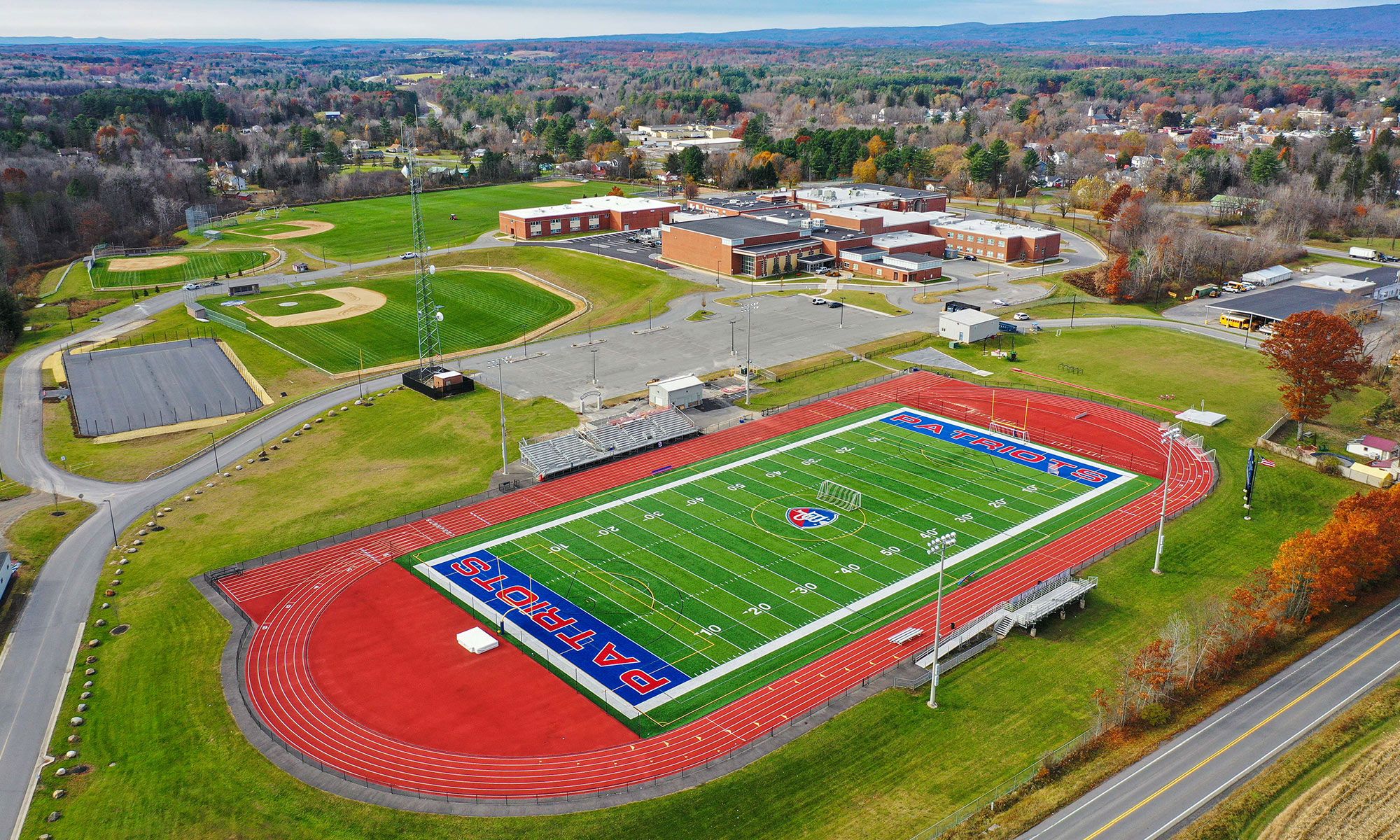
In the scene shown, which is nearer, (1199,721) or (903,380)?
(1199,721)

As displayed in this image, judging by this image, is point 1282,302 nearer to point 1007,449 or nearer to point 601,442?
point 1007,449

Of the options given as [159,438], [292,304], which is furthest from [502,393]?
[292,304]

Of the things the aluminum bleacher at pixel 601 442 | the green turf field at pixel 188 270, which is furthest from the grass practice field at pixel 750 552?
the green turf field at pixel 188 270

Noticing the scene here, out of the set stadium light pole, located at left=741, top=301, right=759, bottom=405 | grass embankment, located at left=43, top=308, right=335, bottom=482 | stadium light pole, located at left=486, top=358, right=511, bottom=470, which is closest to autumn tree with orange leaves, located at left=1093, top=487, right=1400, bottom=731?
stadium light pole, located at left=741, top=301, right=759, bottom=405

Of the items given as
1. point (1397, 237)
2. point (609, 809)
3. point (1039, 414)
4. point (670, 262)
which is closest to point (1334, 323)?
point (1039, 414)

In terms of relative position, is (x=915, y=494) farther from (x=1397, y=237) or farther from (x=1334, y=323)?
(x=1397, y=237)

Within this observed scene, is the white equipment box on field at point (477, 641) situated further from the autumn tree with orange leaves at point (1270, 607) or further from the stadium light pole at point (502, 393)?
the autumn tree with orange leaves at point (1270, 607)
